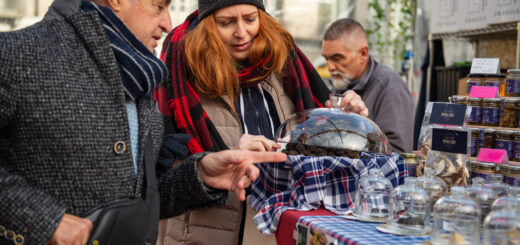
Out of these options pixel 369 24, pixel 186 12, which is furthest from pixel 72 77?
pixel 369 24

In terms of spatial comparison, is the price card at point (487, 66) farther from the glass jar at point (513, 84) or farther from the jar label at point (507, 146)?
the jar label at point (507, 146)

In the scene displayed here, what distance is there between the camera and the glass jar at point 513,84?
222cm

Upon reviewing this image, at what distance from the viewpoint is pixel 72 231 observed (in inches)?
56.7

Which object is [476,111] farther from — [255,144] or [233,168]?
[233,168]

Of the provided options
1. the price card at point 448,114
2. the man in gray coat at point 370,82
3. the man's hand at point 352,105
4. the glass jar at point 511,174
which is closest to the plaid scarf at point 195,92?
the man's hand at point 352,105

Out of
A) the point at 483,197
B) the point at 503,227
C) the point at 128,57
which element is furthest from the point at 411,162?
the point at 128,57

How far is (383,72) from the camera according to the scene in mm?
4012

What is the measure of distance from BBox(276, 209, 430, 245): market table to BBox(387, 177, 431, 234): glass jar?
0.14 feet

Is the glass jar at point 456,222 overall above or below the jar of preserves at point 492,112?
below

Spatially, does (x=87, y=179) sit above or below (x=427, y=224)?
above

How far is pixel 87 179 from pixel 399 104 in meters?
2.70

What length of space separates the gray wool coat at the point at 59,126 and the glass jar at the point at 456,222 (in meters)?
0.85

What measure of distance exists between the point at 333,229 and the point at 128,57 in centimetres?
80

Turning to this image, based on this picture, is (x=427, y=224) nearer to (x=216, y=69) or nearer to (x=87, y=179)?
(x=87, y=179)
